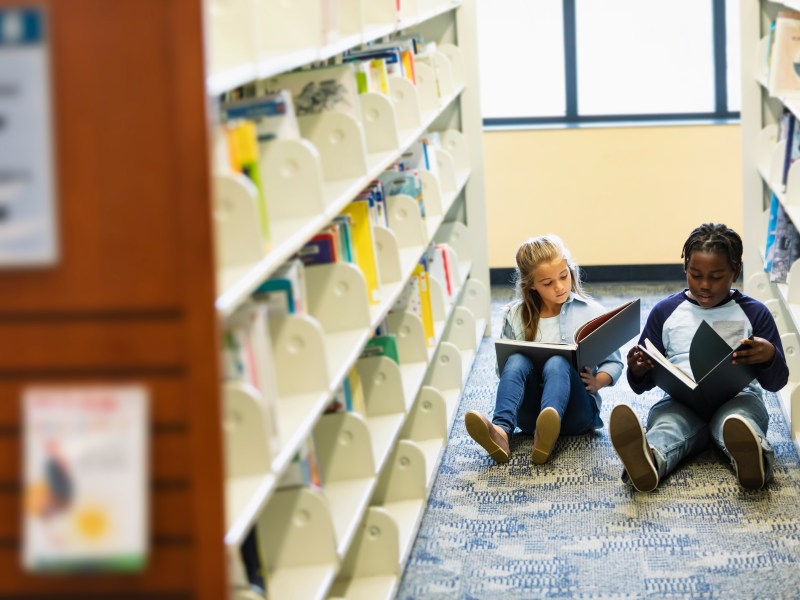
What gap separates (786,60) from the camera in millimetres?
3701

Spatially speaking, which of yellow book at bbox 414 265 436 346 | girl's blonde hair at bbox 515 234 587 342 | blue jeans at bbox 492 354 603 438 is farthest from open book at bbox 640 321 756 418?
yellow book at bbox 414 265 436 346

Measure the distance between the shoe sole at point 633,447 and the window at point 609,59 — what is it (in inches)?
117

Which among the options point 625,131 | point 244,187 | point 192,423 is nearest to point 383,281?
point 244,187

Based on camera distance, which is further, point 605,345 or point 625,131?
point 625,131

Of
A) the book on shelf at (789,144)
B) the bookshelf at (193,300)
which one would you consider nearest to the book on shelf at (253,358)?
the bookshelf at (193,300)

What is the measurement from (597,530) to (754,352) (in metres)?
0.66

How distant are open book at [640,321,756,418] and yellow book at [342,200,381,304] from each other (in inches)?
34.1

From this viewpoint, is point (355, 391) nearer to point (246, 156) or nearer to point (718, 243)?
point (246, 156)

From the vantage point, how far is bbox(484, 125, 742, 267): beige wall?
214 inches

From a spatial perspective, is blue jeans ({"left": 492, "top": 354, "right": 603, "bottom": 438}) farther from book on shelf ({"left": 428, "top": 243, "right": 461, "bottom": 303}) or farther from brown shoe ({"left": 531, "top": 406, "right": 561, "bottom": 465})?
book on shelf ({"left": 428, "top": 243, "right": 461, "bottom": 303})

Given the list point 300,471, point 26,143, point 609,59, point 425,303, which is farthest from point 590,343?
point 609,59

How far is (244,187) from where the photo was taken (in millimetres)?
1684

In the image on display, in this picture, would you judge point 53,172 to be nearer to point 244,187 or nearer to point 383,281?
point 244,187

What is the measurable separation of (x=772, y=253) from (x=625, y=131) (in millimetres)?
1631
